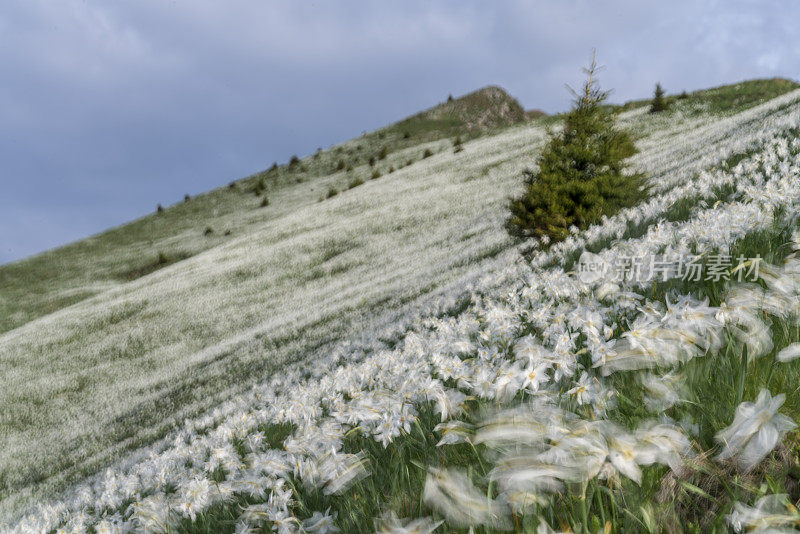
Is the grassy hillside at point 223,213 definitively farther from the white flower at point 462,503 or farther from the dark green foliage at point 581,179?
the white flower at point 462,503

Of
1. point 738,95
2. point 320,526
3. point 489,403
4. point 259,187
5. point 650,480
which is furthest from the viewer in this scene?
point 259,187

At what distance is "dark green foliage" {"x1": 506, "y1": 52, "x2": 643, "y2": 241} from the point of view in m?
14.1

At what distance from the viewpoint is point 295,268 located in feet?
93.0

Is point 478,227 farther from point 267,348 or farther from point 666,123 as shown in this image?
point 666,123

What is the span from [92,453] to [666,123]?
41.7m

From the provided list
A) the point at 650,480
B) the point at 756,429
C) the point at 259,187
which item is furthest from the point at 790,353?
the point at 259,187

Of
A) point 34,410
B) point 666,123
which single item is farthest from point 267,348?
point 666,123

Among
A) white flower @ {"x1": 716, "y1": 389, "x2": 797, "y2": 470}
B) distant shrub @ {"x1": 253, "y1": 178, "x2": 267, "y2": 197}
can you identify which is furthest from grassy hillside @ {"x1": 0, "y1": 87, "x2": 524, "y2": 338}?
white flower @ {"x1": 716, "y1": 389, "x2": 797, "y2": 470}

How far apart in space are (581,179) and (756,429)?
46.2 feet

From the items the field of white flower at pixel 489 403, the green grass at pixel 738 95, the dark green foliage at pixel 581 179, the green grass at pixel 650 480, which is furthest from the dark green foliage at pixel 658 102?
the green grass at pixel 650 480

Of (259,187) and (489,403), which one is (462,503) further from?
(259,187)

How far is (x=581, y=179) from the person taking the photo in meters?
14.8

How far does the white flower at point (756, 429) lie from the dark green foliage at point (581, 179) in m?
12.5

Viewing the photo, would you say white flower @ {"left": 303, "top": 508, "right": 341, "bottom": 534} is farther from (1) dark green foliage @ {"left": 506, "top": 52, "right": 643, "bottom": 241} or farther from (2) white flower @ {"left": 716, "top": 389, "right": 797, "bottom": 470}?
(1) dark green foliage @ {"left": 506, "top": 52, "right": 643, "bottom": 241}
